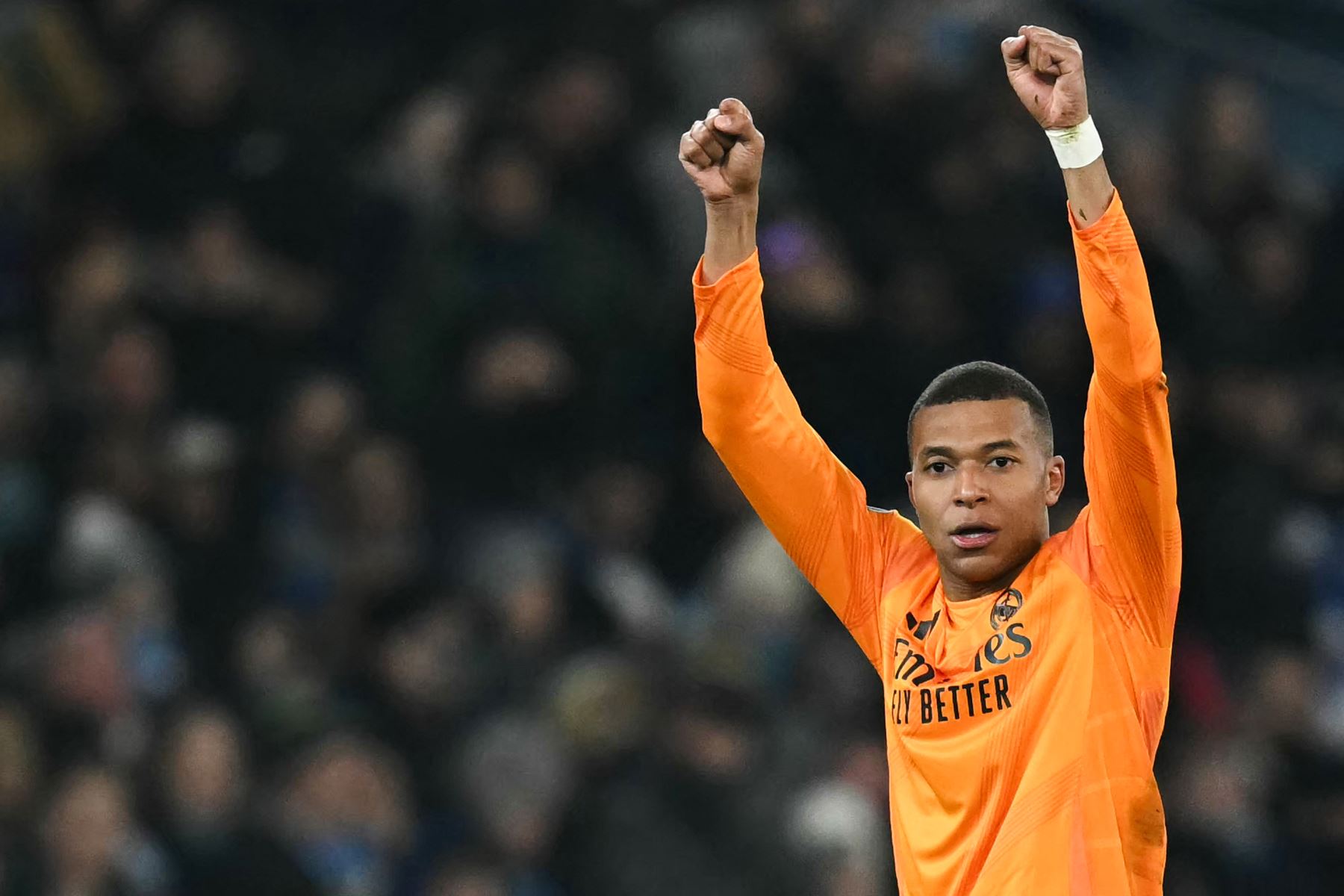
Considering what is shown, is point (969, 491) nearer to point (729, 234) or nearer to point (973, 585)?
point (973, 585)

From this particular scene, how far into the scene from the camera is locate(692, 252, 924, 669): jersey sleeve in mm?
2918

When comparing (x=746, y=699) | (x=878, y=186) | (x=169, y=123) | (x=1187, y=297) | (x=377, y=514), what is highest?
(x=169, y=123)

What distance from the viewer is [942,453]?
2.84 meters

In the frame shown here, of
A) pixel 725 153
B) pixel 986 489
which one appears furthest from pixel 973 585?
pixel 725 153

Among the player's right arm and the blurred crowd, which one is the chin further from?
the blurred crowd

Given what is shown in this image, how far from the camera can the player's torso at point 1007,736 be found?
2.63m

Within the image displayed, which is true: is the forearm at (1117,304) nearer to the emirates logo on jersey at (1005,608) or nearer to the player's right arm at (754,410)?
the emirates logo on jersey at (1005,608)

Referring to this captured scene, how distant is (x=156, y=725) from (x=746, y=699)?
5.71 feet

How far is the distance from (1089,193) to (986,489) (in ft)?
1.56

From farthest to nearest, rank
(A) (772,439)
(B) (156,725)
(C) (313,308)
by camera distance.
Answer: (C) (313,308), (B) (156,725), (A) (772,439)

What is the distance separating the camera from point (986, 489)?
2791 millimetres

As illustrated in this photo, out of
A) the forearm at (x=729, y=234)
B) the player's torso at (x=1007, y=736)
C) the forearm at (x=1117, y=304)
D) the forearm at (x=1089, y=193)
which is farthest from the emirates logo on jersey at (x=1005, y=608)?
the forearm at (x=729, y=234)

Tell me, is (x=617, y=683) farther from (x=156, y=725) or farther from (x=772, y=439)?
(x=772, y=439)

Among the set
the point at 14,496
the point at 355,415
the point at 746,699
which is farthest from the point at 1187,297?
the point at 14,496
